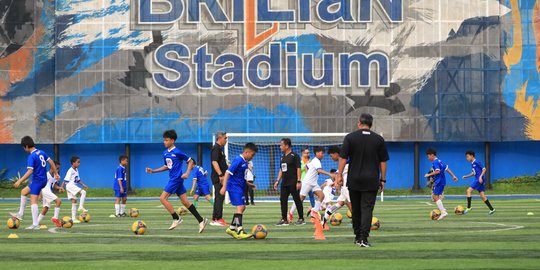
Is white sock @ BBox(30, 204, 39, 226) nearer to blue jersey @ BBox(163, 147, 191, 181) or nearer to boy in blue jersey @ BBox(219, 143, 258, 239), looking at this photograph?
blue jersey @ BBox(163, 147, 191, 181)

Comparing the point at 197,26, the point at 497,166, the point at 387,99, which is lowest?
the point at 497,166

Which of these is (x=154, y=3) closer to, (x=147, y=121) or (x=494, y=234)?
(x=147, y=121)

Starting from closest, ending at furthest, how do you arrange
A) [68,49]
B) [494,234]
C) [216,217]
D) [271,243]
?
Answer: [271,243]
[494,234]
[216,217]
[68,49]

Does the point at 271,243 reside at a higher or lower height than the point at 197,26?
lower

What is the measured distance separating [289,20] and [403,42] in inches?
258

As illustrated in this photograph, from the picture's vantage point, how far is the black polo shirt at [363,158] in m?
17.8

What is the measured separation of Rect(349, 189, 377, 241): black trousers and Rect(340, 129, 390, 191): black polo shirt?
127 millimetres

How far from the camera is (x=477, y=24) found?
57844mm

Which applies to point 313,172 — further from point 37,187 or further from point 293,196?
point 37,187

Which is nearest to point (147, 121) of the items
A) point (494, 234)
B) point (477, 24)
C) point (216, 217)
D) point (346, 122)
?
point (346, 122)

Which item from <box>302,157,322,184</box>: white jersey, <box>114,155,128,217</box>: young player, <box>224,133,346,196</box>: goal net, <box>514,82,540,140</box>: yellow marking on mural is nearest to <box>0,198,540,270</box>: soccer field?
<box>302,157,322,184</box>: white jersey

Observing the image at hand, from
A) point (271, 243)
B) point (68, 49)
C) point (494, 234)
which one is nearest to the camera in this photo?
point (271, 243)

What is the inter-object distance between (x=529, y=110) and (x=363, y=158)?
42.1 m

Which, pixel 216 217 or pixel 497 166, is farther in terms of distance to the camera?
pixel 497 166
